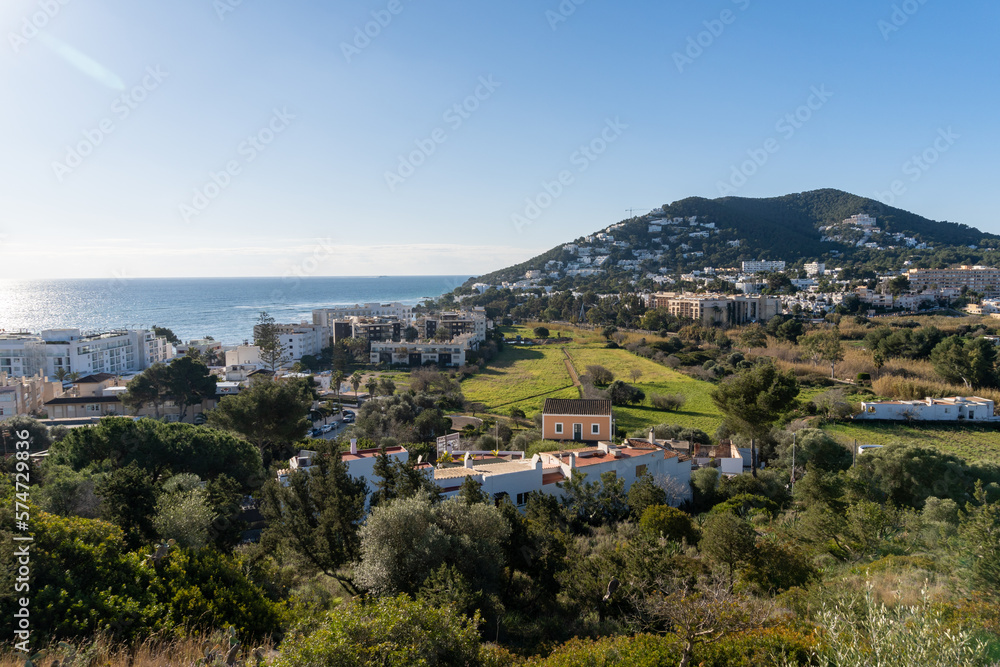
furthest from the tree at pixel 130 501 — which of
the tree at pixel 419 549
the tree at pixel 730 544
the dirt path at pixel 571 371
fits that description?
the dirt path at pixel 571 371

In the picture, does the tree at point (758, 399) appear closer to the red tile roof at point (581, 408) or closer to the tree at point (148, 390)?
the red tile roof at point (581, 408)

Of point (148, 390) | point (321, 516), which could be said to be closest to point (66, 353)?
point (148, 390)

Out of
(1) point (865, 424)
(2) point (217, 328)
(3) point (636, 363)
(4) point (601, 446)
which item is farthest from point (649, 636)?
(2) point (217, 328)

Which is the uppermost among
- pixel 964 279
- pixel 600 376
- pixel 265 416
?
pixel 964 279

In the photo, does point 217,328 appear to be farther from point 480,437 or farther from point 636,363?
point 480,437

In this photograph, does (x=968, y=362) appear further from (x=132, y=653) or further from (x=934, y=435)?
(x=132, y=653)

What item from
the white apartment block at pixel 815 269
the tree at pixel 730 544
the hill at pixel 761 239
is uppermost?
the hill at pixel 761 239

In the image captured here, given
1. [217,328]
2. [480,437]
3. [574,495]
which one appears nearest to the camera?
[574,495]
